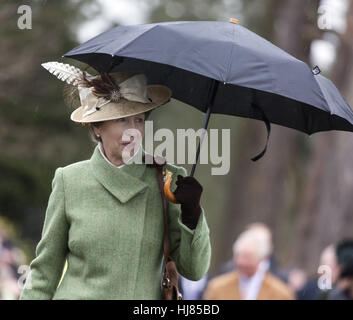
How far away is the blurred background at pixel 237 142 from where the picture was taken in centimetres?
1439

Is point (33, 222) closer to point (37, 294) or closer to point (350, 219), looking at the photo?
point (350, 219)

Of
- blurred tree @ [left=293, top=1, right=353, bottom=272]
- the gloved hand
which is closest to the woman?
the gloved hand

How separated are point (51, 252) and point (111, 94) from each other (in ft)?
2.39

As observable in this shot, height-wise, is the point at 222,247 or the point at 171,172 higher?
the point at 171,172

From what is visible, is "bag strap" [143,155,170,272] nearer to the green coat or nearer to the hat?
the green coat

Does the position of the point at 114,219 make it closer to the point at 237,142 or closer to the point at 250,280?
the point at 250,280

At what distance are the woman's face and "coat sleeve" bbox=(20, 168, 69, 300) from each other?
25 centimetres

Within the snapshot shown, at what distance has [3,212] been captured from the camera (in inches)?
792

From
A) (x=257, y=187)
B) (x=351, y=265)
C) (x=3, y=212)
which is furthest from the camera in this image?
(x=3, y=212)

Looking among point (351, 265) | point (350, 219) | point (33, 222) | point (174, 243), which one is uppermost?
point (174, 243)

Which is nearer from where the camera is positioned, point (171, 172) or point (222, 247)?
point (171, 172)

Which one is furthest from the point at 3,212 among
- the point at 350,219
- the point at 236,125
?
the point at 350,219

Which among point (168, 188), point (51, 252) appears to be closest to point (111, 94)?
point (168, 188)
